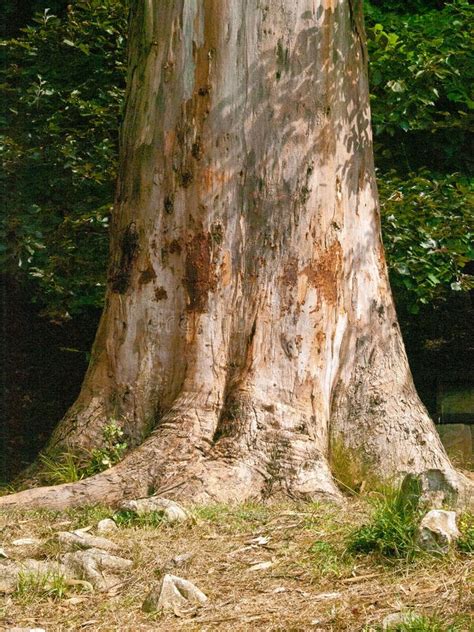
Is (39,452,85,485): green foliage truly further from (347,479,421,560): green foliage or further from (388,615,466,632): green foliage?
(388,615,466,632): green foliage

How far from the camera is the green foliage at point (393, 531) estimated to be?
13.6ft

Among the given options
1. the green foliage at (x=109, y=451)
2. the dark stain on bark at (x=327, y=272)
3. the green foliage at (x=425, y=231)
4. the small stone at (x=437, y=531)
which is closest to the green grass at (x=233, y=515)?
the green foliage at (x=109, y=451)

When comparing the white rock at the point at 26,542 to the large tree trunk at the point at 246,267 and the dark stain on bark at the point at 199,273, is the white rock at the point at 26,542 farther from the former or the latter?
the dark stain on bark at the point at 199,273

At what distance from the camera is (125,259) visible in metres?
6.38

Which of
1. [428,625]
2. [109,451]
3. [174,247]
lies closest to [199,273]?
[174,247]

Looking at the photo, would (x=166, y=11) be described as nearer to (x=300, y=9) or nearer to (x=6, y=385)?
(x=300, y=9)

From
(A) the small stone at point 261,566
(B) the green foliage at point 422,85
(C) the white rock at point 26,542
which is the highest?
(B) the green foliage at point 422,85

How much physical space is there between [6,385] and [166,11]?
606 centimetres

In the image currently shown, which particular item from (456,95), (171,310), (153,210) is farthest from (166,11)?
(456,95)

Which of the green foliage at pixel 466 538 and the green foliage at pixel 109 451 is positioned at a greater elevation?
the green foliage at pixel 109 451

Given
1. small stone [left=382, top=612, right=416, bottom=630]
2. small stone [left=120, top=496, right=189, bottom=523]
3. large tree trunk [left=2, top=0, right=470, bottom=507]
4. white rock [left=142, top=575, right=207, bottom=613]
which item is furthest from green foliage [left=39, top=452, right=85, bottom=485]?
small stone [left=382, top=612, right=416, bottom=630]

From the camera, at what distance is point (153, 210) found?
627cm

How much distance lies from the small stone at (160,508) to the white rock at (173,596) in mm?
1005

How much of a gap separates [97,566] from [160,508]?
2.71 ft
